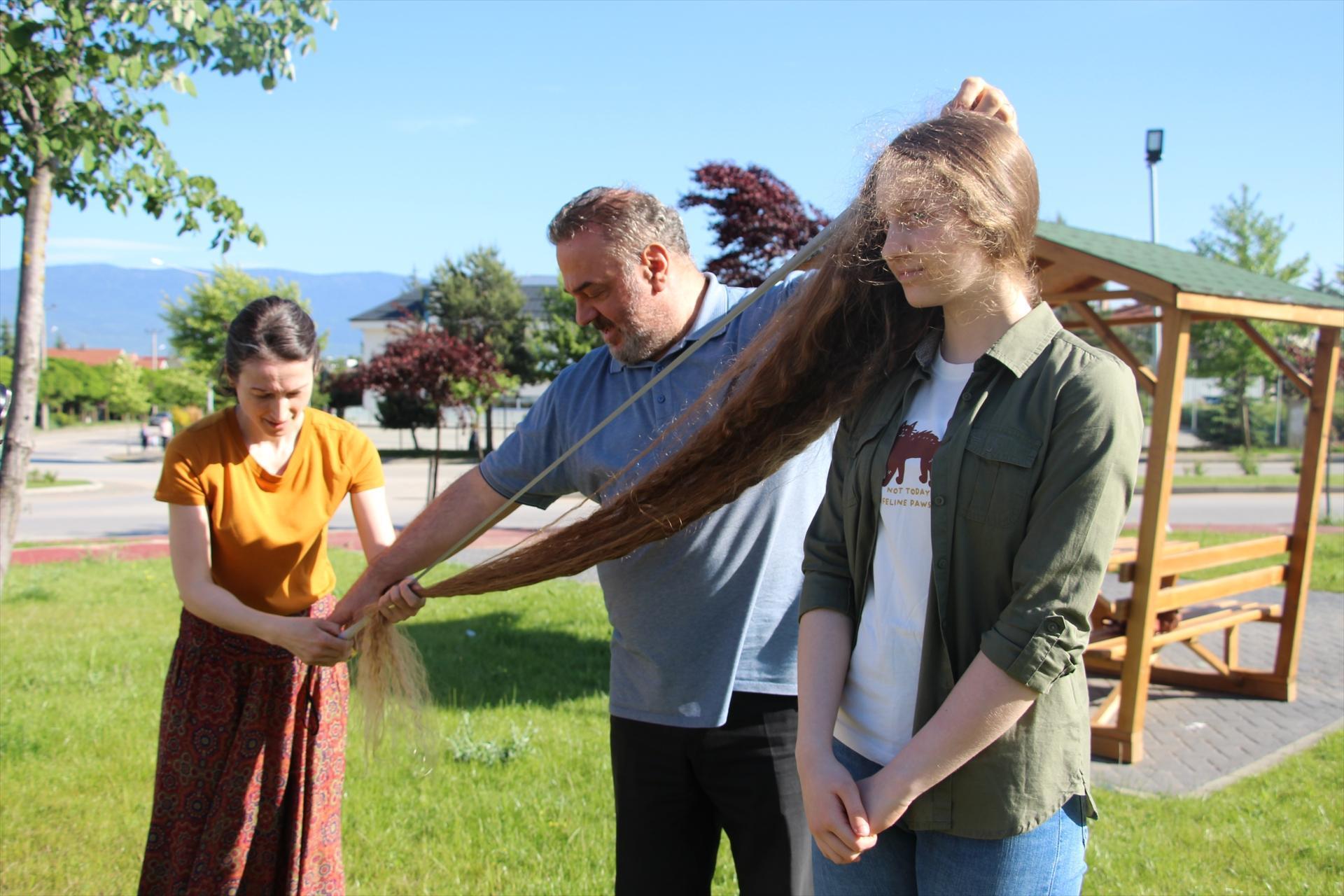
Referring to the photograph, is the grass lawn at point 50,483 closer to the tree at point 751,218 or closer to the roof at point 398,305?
the roof at point 398,305

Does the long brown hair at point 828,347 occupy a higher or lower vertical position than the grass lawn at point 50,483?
higher

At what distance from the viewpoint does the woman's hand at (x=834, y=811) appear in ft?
4.93

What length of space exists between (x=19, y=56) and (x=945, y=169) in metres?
3.50

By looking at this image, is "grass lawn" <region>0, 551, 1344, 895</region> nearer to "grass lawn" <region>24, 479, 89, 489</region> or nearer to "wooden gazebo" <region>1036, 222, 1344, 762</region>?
"wooden gazebo" <region>1036, 222, 1344, 762</region>

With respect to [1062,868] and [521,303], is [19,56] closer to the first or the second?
[1062,868]

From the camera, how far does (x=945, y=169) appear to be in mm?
1454

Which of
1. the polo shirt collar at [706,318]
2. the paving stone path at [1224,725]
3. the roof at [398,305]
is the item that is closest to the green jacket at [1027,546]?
the polo shirt collar at [706,318]

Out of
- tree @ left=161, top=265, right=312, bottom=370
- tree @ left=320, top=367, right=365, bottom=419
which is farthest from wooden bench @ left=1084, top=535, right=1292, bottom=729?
tree @ left=161, top=265, right=312, bottom=370

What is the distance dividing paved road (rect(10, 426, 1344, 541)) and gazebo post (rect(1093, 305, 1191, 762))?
4.39m

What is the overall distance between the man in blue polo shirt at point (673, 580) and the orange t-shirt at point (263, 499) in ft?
1.67

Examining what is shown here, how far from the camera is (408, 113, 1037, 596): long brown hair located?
1479 millimetres

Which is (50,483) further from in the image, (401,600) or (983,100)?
(983,100)

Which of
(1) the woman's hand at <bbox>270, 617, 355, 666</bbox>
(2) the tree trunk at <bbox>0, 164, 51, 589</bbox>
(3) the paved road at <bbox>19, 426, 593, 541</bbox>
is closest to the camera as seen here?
(1) the woman's hand at <bbox>270, 617, 355, 666</bbox>

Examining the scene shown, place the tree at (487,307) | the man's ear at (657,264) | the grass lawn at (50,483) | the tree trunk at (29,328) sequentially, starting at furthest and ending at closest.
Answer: the tree at (487,307) < the grass lawn at (50,483) < the tree trunk at (29,328) < the man's ear at (657,264)
